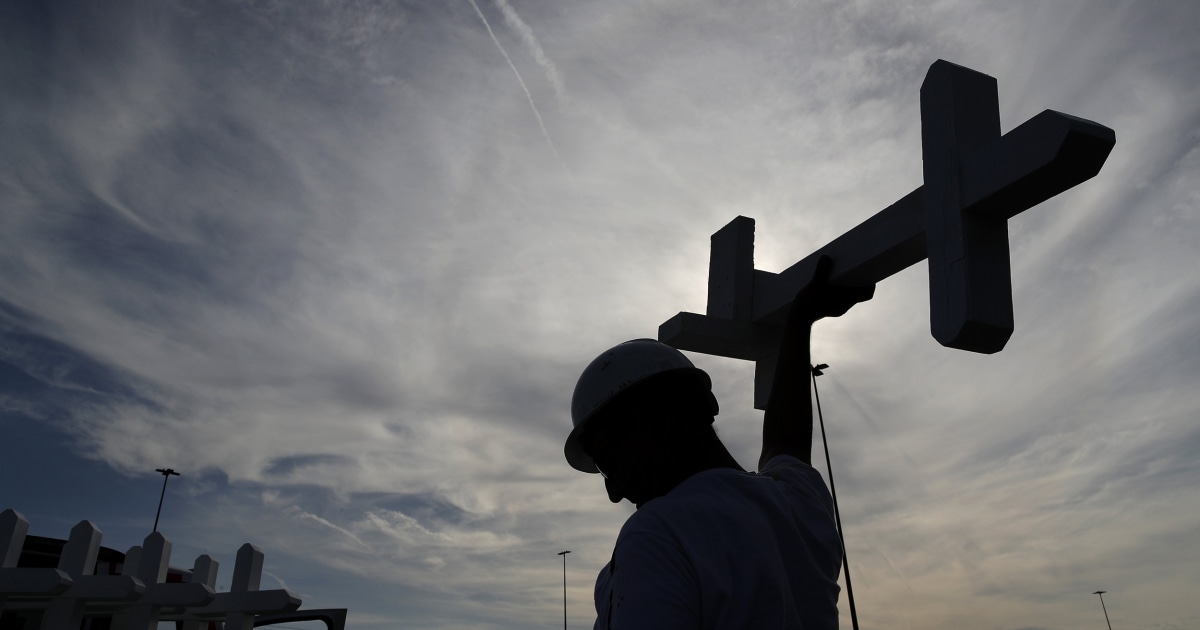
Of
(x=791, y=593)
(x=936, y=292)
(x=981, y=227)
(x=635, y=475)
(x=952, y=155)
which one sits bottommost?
(x=791, y=593)

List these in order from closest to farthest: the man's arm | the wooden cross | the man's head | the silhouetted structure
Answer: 1. the wooden cross
2. the man's head
3. the man's arm
4. the silhouetted structure

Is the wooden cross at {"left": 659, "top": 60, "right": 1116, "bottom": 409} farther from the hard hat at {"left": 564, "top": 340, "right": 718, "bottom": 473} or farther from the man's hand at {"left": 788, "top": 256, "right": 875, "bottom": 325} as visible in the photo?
the hard hat at {"left": 564, "top": 340, "right": 718, "bottom": 473}

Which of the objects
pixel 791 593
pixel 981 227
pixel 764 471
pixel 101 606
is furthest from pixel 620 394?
pixel 101 606

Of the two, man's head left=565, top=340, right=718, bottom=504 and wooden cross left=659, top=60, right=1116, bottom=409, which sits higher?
wooden cross left=659, top=60, right=1116, bottom=409

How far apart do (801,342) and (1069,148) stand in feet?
3.34

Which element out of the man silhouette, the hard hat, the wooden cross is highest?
the wooden cross

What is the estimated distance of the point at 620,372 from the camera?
7.22 feet

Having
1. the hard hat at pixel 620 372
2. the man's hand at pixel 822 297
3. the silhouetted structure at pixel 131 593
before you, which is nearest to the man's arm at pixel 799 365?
the man's hand at pixel 822 297

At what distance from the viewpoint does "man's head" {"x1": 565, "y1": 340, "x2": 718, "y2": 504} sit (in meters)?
2.11

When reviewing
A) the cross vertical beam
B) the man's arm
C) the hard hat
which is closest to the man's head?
the hard hat

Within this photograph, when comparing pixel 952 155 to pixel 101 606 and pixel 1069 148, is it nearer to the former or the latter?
pixel 1069 148

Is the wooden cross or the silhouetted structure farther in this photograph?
the silhouetted structure

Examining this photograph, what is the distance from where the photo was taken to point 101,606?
6.30 m

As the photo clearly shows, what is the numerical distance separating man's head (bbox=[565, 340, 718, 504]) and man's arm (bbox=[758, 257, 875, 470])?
0.38 m
